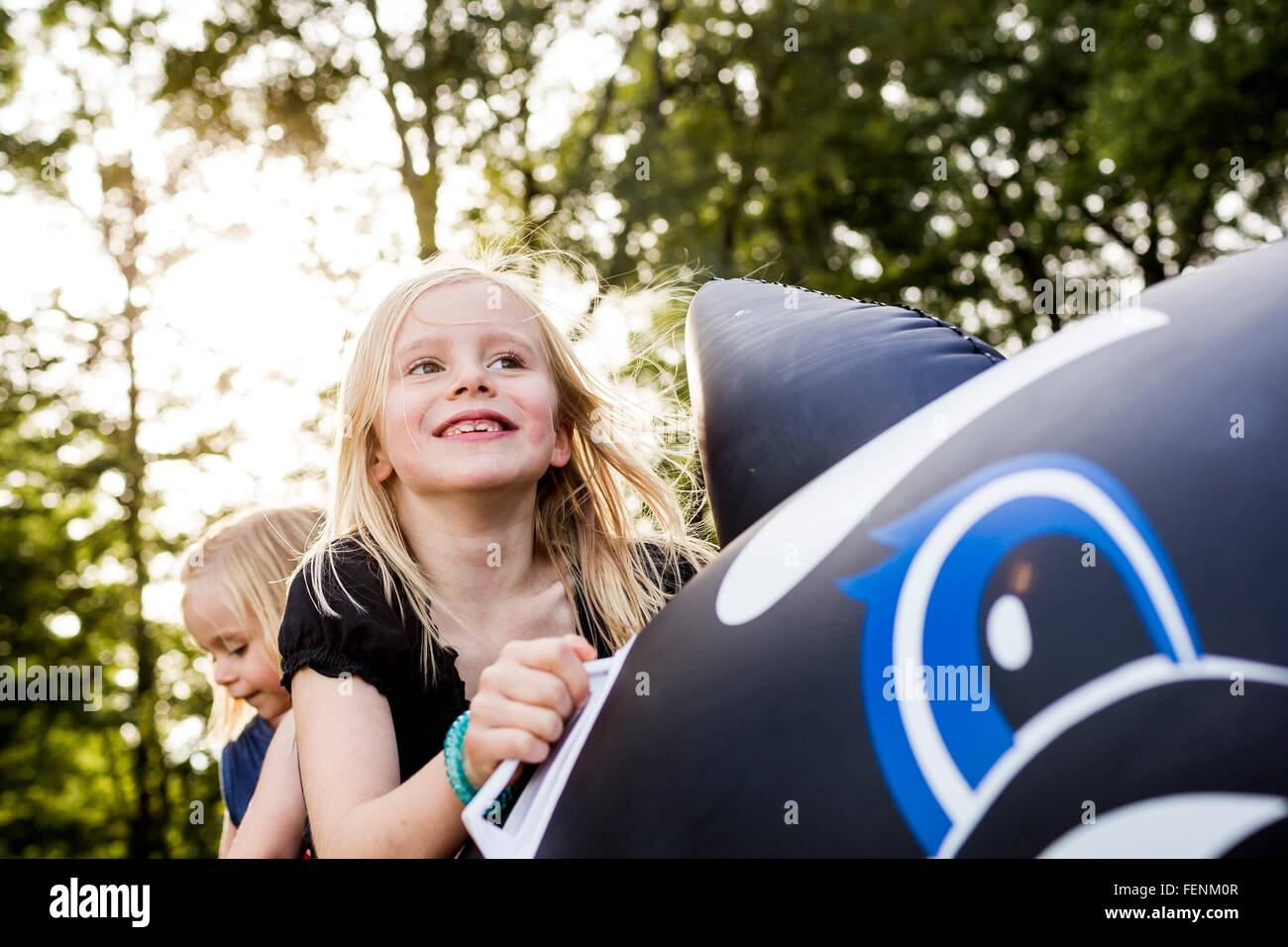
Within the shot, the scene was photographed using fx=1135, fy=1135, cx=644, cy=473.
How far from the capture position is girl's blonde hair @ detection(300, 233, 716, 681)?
1.61m

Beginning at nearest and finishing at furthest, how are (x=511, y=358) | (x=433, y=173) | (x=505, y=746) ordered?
(x=505, y=746), (x=511, y=358), (x=433, y=173)

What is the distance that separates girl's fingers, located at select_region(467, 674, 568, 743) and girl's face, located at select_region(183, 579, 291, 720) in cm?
161

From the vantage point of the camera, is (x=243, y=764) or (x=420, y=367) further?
(x=243, y=764)

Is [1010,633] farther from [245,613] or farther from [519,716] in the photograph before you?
[245,613]

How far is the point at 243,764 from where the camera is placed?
2629 millimetres

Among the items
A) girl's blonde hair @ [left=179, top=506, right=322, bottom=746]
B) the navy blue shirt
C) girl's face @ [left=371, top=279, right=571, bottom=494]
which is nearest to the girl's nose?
girl's face @ [left=371, top=279, right=571, bottom=494]

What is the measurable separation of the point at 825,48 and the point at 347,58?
16.3 feet

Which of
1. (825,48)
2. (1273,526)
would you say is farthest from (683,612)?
(825,48)

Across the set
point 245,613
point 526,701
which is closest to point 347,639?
point 526,701

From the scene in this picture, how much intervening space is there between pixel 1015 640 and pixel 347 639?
2.64 feet

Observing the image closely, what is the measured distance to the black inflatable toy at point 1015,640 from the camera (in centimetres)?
87

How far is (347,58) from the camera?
36.8 ft

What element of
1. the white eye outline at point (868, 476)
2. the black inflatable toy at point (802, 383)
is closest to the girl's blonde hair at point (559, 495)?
the black inflatable toy at point (802, 383)
